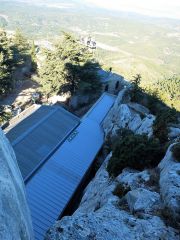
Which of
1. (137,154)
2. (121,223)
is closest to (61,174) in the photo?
(137,154)

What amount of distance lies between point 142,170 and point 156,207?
4.82 meters

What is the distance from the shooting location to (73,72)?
142ft

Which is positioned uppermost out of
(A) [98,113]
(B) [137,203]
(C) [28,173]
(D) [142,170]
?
(B) [137,203]

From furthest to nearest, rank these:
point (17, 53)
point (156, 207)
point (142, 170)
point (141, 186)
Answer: point (17, 53) < point (142, 170) < point (141, 186) < point (156, 207)

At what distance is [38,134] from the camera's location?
27156 mm

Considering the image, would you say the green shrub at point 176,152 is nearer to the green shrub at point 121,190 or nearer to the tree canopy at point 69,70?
→ the green shrub at point 121,190

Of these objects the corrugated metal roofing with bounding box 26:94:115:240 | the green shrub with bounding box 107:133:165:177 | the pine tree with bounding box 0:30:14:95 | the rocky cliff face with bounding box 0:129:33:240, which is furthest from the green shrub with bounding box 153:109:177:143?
the pine tree with bounding box 0:30:14:95

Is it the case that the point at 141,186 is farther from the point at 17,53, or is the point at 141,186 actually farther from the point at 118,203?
the point at 17,53

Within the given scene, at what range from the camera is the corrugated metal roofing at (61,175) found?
61.4 feet

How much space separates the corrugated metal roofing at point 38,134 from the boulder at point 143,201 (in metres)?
9.75

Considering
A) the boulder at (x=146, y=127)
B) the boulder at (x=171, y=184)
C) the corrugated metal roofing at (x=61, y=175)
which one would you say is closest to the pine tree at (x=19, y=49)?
the corrugated metal roofing at (x=61, y=175)

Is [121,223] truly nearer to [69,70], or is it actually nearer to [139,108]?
[139,108]

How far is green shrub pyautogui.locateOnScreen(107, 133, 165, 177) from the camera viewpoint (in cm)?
1797

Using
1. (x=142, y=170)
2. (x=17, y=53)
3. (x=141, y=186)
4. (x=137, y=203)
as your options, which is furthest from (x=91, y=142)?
(x=17, y=53)
